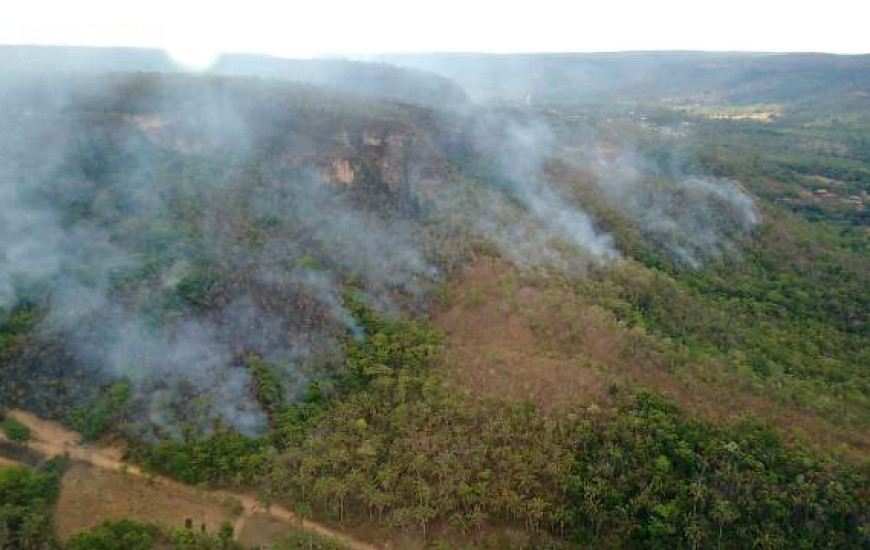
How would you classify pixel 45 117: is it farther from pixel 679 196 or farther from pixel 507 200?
pixel 679 196

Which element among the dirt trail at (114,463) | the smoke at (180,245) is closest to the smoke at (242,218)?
the smoke at (180,245)

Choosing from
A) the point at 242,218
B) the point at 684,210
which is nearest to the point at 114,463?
the point at 242,218

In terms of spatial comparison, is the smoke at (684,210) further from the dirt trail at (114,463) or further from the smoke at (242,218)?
the dirt trail at (114,463)

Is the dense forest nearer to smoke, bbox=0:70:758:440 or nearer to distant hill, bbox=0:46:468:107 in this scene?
smoke, bbox=0:70:758:440

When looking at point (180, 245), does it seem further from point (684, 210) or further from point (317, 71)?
point (317, 71)

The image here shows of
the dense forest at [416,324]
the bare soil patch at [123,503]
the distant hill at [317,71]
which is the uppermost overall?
the distant hill at [317,71]

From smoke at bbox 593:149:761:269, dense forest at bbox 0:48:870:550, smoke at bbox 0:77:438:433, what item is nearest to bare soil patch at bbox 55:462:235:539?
dense forest at bbox 0:48:870:550
